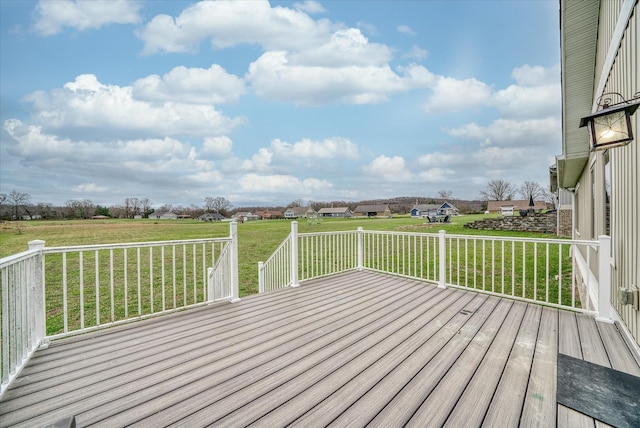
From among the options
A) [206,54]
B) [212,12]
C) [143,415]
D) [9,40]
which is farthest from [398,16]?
[9,40]

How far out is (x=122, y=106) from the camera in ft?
42.6

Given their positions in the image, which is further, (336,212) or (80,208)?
(336,212)

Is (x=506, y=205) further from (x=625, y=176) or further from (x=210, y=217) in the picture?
(x=210, y=217)

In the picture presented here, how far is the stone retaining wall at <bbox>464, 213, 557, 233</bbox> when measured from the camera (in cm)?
1742

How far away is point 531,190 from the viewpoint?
41.2 metres

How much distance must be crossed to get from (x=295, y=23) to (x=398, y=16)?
3254 millimetres

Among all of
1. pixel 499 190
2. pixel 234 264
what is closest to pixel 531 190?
pixel 499 190

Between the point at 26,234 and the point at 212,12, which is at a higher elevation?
the point at 212,12

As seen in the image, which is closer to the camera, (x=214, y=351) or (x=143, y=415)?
(x=143, y=415)

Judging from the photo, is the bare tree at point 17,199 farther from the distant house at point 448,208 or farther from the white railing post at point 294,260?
the distant house at point 448,208

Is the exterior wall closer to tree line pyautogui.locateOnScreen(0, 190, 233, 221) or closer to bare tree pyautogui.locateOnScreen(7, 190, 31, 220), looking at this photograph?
tree line pyautogui.locateOnScreen(0, 190, 233, 221)

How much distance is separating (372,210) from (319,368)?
71.6 meters

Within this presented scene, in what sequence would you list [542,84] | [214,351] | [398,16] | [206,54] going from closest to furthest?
1. [214,351]
2. [398,16]
3. [542,84]
4. [206,54]

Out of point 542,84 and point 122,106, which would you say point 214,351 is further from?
point 122,106
